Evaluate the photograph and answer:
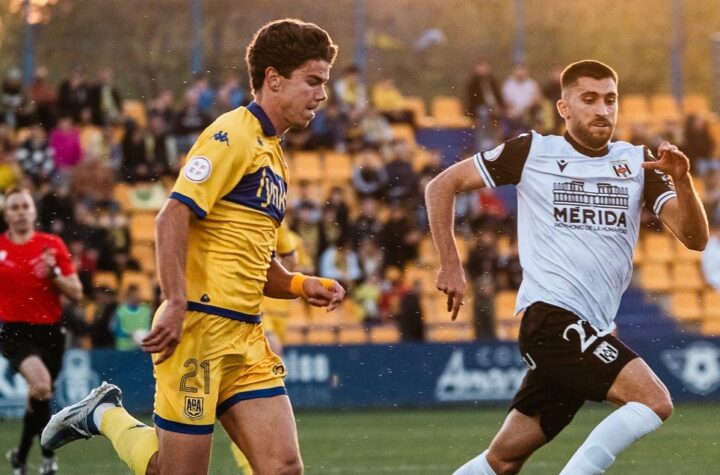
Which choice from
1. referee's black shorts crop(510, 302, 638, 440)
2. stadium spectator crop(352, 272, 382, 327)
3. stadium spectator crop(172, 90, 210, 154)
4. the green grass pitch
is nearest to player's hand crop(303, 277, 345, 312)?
referee's black shorts crop(510, 302, 638, 440)

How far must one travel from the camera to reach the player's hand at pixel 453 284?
685 cm

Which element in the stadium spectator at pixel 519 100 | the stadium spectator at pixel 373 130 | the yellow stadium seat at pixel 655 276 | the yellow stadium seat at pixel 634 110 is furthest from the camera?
the yellow stadium seat at pixel 634 110

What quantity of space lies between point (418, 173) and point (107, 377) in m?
5.73

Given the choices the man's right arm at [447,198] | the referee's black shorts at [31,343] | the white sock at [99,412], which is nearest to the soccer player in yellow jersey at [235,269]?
the white sock at [99,412]

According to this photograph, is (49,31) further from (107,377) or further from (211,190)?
(211,190)

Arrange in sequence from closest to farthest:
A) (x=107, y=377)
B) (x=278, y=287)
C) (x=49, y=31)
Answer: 1. (x=278, y=287)
2. (x=107, y=377)
3. (x=49, y=31)

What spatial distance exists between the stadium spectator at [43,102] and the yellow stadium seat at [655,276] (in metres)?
8.92

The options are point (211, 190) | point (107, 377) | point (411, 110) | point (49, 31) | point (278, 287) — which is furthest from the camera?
point (49, 31)

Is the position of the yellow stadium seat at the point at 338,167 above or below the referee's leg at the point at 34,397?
above

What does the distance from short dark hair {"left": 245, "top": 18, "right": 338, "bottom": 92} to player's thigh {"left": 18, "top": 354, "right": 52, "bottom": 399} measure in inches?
195

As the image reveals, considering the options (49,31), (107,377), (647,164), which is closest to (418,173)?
(107,377)

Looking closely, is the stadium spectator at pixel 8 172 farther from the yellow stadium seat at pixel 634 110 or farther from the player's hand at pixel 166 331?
the player's hand at pixel 166 331

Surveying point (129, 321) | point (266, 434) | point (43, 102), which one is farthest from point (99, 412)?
point (43, 102)

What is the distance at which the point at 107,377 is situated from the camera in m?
16.9
